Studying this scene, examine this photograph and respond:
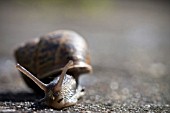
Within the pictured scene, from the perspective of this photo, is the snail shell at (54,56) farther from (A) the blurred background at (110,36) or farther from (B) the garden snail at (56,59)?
(A) the blurred background at (110,36)

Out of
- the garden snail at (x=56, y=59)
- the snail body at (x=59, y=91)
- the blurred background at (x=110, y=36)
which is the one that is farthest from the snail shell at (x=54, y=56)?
the blurred background at (x=110, y=36)

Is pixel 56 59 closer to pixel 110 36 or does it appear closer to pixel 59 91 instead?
pixel 59 91

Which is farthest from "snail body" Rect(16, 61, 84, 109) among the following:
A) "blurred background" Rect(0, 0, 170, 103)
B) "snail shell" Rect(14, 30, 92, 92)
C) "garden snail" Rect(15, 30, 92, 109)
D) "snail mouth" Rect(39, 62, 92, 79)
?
"blurred background" Rect(0, 0, 170, 103)

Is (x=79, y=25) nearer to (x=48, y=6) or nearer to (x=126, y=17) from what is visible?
(x=126, y=17)

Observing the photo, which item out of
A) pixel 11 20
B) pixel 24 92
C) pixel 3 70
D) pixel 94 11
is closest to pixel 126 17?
pixel 94 11

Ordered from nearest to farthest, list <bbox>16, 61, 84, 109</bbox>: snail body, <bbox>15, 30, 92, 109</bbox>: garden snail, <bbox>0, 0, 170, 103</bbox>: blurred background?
<bbox>16, 61, 84, 109</bbox>: snail body
<bbox>15, 30, 92, 109</bbox>: garden snail
<bbox>0, 0, 170, 103</bbox>: blurred background

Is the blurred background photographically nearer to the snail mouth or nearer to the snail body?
the snail mouth

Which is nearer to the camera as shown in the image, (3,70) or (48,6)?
(3,70)
